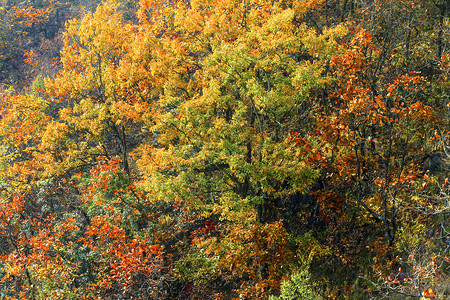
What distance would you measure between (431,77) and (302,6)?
6.25 m

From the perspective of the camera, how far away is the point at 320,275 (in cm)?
1303

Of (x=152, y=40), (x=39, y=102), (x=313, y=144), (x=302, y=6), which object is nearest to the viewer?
(x=313, y=144)

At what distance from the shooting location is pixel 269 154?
44.0ft

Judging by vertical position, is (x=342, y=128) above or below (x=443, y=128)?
above

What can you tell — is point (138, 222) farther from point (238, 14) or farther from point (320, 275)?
point (238, 14)

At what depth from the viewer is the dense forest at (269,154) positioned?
34.1 feet

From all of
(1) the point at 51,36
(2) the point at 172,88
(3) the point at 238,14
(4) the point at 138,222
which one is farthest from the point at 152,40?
(1) the point at 51,36

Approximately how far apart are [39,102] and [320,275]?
1686 cm

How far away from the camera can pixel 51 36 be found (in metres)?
44.1

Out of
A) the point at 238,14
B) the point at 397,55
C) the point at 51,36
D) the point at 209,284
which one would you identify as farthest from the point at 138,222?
the point at 51,36

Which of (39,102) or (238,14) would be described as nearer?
(238,14)

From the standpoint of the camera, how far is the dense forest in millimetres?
10391

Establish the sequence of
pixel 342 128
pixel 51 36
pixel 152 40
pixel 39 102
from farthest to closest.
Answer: pixel 51 36, pixel 39 102, pixel 152 40, pixel 342 128

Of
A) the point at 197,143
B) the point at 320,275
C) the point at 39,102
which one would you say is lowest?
the point at 320,275
